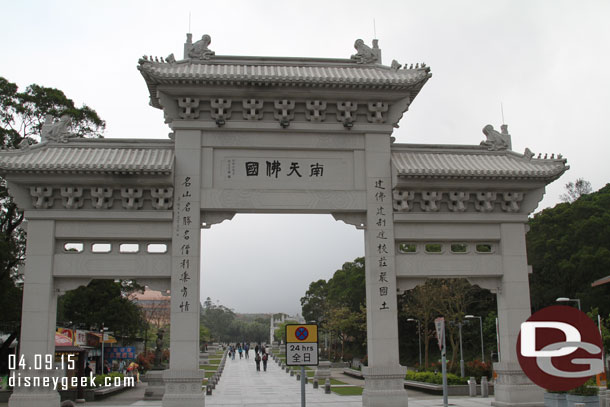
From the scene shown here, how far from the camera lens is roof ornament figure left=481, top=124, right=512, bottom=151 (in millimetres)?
15295

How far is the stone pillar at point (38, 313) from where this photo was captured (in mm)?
12555

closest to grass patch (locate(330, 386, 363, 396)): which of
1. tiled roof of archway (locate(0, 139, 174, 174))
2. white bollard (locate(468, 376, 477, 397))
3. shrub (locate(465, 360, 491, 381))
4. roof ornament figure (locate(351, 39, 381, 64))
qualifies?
white bollard (locate(468, 376, 477, 397))

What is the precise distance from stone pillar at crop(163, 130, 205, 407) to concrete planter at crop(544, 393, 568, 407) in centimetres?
781

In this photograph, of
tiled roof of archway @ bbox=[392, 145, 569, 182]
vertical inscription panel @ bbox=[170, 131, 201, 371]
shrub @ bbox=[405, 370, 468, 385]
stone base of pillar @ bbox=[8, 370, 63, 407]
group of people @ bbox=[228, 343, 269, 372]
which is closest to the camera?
stone base of pillar @ bbox=[8, 370, 63, 407]

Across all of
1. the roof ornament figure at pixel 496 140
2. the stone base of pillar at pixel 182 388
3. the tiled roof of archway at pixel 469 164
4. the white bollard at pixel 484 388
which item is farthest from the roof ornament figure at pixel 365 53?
the white bollard at pixel 484 388

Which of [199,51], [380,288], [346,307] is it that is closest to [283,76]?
[199,51]

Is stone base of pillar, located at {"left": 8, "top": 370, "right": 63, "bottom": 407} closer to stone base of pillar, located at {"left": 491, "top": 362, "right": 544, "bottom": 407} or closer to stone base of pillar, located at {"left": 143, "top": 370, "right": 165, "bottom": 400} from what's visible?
stone base of pillar, located at {"left": 143, "top": 370, "right": 165, "bottom": 400}

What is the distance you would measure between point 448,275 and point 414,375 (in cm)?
1203

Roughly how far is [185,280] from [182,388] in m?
2.34

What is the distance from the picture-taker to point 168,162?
1348 cm

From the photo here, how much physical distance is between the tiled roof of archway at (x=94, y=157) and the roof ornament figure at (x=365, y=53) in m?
5.36

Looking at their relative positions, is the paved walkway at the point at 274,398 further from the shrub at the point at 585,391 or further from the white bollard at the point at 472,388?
the shrub at the point at 585,391

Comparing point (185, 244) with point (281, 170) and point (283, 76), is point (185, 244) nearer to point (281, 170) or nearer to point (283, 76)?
point (281, 170)

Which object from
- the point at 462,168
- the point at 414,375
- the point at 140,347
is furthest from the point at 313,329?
the point at 140,347
